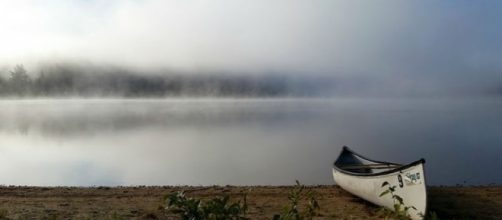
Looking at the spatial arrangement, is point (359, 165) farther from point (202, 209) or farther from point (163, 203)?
point (202, 209)

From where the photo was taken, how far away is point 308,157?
3669 centimetres

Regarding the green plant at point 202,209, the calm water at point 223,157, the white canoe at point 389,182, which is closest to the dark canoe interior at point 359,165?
the white canoe at point 389,182

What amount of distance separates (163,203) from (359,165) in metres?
9.26

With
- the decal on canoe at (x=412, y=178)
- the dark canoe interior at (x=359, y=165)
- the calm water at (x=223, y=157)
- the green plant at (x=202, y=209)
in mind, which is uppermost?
the green plant at (x=202, y=209)

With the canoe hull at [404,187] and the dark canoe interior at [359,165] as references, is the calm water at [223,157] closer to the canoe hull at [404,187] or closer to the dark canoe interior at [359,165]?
the dark canoe interior at [359,165]

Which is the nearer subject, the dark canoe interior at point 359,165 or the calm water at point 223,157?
the dark canoe interior at point 359,165

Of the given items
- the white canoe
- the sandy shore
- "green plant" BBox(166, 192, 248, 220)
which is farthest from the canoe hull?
"green plant" BBox(166, 192, 248, 220)

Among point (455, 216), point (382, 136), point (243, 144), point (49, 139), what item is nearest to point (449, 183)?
point (455, 216)

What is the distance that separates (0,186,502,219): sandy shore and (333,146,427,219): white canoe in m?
0.51

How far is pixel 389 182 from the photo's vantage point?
45.8 feet

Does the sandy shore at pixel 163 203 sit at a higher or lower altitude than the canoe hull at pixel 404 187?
lower

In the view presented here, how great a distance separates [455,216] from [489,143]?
3714 centimetres

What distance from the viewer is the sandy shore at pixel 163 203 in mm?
14094

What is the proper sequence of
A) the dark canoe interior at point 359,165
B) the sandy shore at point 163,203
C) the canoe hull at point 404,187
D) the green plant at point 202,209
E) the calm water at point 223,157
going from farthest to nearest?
the calm water at point 223,157 → the dark canoe interior at point 359,165 → the sandy shore at point 163,203 → the canoe hull at point 404,187 → the green plant at point 202,209
